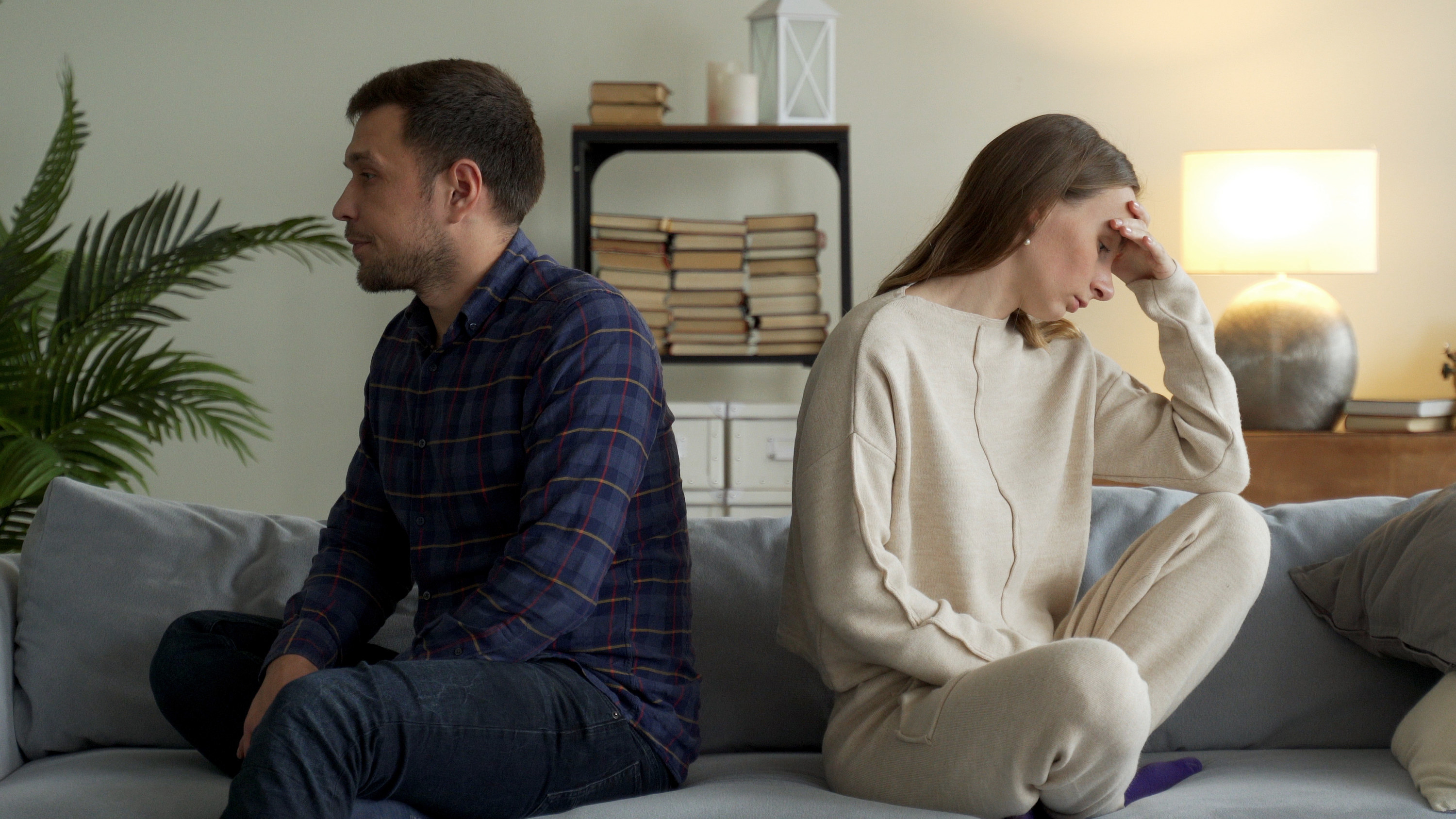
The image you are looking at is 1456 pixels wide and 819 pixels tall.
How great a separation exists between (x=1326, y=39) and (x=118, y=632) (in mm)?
3050

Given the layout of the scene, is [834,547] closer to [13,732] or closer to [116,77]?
[13,732]

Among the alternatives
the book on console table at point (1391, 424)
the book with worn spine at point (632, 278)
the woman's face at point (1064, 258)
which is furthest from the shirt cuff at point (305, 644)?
the book on console table at point (1391, 424)

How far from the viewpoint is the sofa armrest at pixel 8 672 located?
1.42 meters

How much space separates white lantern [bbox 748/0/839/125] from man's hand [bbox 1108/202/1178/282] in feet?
4.81

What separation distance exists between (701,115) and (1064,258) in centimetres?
187

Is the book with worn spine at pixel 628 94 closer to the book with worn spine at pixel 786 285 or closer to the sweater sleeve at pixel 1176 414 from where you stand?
the book with worn spine at pixel 786 285

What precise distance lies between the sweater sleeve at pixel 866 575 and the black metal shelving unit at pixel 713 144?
1.52 metres

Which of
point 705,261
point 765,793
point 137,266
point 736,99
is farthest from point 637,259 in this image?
point 765,793

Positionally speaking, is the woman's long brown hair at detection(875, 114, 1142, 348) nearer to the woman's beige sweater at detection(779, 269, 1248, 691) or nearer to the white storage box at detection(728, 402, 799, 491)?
the woman's beige sweater at detection(779, 269, 1248, 691)

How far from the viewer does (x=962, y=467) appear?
1416 mm

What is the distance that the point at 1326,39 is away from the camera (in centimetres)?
320

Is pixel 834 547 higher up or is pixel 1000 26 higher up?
pixel 1000 26

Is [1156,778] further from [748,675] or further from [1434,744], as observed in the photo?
[748,675]

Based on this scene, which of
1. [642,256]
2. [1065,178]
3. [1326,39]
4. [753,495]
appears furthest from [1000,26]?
[1065,178]
